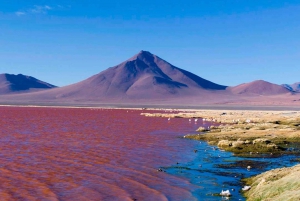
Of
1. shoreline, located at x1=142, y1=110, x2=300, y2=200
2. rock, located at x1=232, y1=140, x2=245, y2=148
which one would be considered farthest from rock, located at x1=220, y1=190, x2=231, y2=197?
rock, located at x1=232, y1=140, x2=245, y2=148

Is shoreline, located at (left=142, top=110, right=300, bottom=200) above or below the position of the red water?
above

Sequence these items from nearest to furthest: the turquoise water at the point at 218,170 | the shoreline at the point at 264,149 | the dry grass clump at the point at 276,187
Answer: the dry grass clump at the point at 276,187 < the shoreline at the point at 264,149 < the turquoise water at the point at 218,170

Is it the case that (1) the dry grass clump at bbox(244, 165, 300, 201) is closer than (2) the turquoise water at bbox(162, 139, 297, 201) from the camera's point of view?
Yes

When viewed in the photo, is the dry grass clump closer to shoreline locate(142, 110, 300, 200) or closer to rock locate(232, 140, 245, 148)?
shoreline locate(142, 110, 300, 200)

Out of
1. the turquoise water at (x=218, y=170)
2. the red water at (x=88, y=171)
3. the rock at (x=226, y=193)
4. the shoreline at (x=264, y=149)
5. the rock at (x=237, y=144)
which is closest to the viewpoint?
the shoreline at (x=264, y=149)

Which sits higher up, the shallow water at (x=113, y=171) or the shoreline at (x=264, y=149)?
the shoreline at (x=264, y=149)

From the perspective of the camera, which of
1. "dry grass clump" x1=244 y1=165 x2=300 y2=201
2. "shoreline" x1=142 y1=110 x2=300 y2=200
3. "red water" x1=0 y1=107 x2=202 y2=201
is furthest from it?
"red water" x1=0 y1=107 x2=202 y2=201

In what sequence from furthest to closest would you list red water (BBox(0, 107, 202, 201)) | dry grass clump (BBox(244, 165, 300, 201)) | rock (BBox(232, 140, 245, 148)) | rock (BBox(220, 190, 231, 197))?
1. rock (BBox(232, 140, 245, 148))
2. red water (BBox(0, 107, 202, 201))
3. rock (BBox(220, 190, 231, 197))
4. dry grass clump (BBox(244, 165, 300, 201))

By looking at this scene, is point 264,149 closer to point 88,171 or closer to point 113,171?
point 113,171

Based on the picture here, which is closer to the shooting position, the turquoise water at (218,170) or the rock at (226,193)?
the rock at (226,193)

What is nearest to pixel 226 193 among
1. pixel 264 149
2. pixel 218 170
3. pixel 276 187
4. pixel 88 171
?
pixel 276 187

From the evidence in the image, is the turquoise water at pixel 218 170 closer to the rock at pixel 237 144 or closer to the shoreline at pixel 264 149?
the shoreline at pixel 264 149

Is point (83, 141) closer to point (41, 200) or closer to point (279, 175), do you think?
point (41, 200)

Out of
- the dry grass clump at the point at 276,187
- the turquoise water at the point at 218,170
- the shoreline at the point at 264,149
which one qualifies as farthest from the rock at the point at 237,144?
the dry grass clump at the point at 276,187
